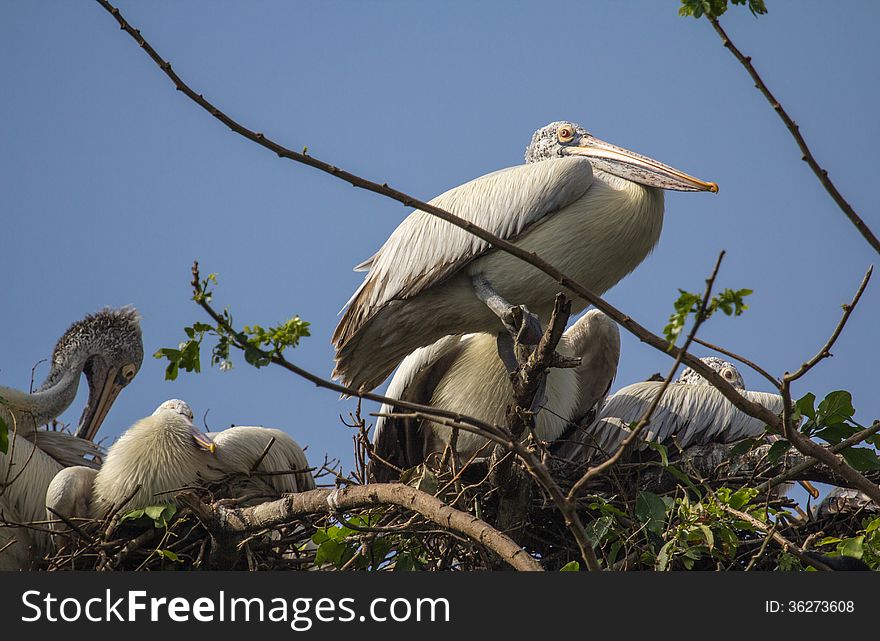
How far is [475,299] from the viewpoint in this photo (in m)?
5.50

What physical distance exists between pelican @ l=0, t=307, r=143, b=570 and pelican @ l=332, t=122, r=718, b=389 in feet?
5.24

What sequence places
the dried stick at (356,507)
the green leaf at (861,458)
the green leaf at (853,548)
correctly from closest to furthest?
the dried stick at (356,507)
the green leaf at (861,458)
the green leaf at (853,548)

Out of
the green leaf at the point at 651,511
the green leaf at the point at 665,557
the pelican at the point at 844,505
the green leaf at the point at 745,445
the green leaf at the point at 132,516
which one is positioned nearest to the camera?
the green leaf at the point at 745,445

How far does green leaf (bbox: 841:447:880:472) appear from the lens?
161 inches

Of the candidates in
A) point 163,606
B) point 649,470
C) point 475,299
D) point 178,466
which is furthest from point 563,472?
point 163,606

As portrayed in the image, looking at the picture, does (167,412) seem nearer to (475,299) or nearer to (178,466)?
(178,466)

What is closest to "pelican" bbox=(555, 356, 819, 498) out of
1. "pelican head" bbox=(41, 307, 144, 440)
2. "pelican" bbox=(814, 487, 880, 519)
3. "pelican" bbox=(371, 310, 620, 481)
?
"pelican" bbox=(371, 310, 620, 481)

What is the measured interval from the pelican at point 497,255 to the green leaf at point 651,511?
993 millimetres

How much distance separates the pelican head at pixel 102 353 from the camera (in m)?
7.56

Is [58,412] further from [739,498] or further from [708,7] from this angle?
[708,7]

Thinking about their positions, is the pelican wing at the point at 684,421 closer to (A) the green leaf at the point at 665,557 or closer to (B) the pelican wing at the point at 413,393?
(B) the pelican wing at the point at 413,393

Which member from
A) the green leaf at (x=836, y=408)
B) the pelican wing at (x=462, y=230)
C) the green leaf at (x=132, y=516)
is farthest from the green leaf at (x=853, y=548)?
the green leaf at (x=132, y=516)

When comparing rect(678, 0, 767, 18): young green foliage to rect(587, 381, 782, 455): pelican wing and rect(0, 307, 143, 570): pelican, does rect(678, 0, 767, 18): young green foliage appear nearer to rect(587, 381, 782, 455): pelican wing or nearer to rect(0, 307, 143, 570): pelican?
rect(0, 307, 143, 570): pelican

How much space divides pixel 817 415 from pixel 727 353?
1.05m
